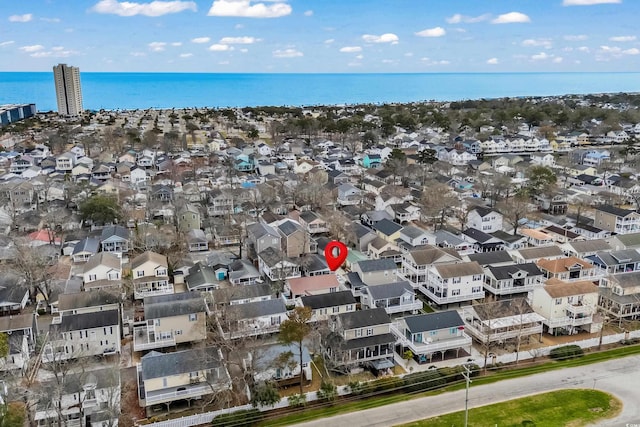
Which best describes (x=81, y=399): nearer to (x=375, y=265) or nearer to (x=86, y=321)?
(x=86, y=321)

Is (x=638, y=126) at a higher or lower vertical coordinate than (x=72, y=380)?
higher

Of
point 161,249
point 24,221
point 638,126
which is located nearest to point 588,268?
point 161,249

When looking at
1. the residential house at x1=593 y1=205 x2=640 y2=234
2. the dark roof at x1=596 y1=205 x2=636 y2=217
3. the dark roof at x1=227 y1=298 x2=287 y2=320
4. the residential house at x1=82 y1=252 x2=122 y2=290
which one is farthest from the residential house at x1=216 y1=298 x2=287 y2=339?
the dark roof at x1=596 y1=205 x2=636 y2=217

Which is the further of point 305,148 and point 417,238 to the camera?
point 305,148

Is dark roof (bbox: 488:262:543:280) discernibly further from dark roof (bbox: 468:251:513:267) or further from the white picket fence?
the white picket fence

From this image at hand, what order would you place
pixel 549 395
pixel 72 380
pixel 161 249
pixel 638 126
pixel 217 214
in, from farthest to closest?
pixel 638 126 → pixel 217 214 → pixel 161 249 → pixel 549 395 → pixel 72 380

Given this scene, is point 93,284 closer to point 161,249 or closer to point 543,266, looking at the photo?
point 161,249

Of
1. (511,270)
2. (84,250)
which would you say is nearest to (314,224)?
(511,270)

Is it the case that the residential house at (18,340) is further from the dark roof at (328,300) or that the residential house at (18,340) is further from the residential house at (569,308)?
the residential house at (569,308)
